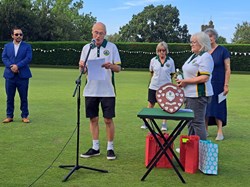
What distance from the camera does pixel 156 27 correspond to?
79125 millimetres

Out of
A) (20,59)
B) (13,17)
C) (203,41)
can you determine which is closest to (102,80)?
(203,41)

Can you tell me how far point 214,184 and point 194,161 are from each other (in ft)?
1.55

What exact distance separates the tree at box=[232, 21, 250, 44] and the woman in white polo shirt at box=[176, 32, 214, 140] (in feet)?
239

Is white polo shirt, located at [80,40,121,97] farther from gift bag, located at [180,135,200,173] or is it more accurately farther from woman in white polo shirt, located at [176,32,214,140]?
gift bag, located at [180,135,200,173]

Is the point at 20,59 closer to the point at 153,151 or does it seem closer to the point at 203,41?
the point at 153,151

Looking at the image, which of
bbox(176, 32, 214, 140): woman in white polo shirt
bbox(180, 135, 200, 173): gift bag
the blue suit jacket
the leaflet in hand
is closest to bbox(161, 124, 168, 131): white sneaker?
the leaflet in hand

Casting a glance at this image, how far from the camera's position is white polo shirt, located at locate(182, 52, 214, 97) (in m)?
5.20

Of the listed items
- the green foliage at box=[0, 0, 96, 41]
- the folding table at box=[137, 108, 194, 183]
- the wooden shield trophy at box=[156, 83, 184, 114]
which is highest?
the green foliage at box=[0, 0, 96, 41]

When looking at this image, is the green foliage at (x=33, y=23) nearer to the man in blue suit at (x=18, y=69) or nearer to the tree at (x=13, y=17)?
the tree at (x=13, y=17)

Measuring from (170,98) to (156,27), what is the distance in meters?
75.5

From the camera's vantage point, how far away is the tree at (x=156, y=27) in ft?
258

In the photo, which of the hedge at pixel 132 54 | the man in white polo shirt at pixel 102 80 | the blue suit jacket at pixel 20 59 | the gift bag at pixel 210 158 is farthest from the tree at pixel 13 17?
the gift bag at pixel 210 158

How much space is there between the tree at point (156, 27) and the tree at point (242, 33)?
411 inches

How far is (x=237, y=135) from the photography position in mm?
7500
